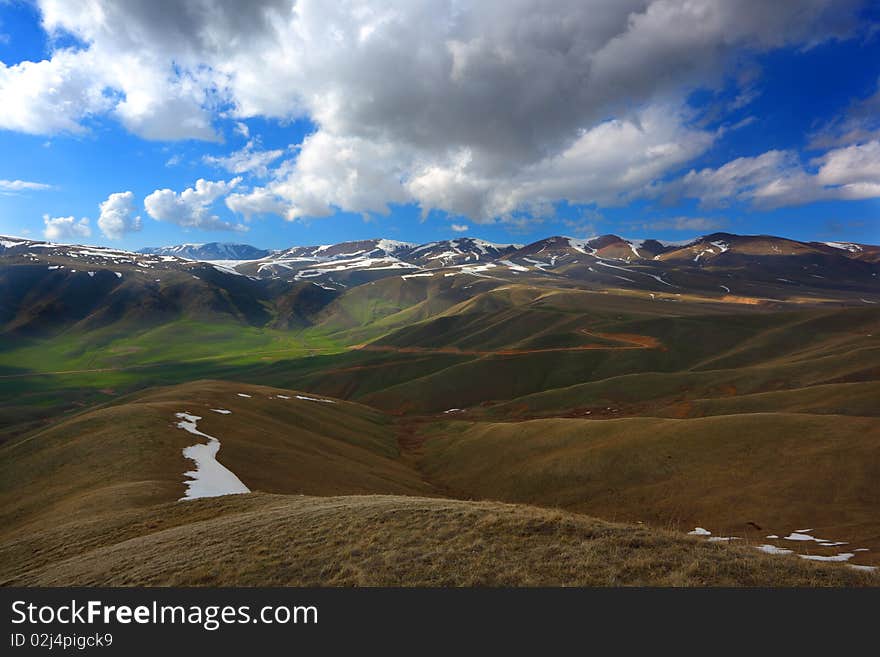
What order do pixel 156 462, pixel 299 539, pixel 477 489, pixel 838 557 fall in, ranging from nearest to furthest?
pixel 299 539
pixel 838 557
pixel 156 462
pixel 477 489

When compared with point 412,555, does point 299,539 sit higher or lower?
lower

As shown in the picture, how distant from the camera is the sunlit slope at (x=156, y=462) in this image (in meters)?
32.8

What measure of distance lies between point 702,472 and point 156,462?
52.7 m

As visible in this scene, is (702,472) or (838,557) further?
(702,472)

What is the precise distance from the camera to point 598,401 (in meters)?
103

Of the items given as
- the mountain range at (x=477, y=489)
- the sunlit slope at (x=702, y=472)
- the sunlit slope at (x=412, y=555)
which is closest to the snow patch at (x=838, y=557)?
the mountain range at (x=477, y=489)

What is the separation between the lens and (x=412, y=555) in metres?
13.6

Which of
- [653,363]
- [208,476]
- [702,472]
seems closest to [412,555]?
[208,476]

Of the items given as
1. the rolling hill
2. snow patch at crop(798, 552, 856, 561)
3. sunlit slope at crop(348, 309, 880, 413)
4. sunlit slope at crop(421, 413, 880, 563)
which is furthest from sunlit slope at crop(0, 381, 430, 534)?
sunlit slope at crop(348, 309, 880, 413)

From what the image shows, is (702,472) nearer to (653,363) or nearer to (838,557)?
(838,557)

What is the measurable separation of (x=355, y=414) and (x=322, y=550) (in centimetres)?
8576

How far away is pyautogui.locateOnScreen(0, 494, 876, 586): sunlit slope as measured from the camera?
1159cm

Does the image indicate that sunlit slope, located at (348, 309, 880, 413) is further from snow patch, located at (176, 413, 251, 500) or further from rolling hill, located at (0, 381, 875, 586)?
rolling hill, located at (0, 381, 875, 586)

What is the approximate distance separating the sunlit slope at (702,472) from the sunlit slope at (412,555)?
14.2 meters
